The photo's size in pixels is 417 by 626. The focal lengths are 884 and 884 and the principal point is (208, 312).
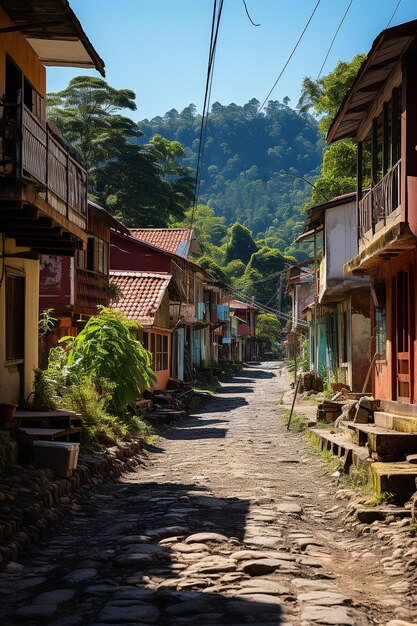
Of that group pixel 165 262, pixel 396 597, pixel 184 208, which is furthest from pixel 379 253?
pixel 184 208

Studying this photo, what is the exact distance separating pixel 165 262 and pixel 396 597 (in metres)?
32.3

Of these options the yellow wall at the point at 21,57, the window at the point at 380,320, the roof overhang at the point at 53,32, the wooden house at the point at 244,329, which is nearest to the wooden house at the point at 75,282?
the yellow wall at the point at 21,57

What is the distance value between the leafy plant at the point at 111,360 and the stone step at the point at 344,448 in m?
4.24

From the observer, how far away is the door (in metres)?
14.3

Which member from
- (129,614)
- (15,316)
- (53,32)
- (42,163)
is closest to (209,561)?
(129,614)

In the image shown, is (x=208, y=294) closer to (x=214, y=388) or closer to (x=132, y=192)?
(x=132, y=192)

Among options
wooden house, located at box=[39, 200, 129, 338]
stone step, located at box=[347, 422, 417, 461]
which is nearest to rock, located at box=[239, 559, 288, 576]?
stone step, located at box=[347, 422, 417, 461]

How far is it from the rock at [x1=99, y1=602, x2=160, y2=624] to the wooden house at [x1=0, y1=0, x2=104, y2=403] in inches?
244

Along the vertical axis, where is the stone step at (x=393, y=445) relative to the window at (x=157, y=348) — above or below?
below

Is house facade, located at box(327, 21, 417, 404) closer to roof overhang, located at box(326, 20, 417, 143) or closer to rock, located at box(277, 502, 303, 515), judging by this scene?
roof overhang, located at box(326, 20, 417, 143)

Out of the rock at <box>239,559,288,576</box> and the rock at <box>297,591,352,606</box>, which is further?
the rock at <box>239,559,288,576</box>

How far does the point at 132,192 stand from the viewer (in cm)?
5834

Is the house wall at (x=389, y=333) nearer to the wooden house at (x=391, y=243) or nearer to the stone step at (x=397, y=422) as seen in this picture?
the wooden house at (x=391, y=243)

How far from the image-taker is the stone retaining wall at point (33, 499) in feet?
28.9
